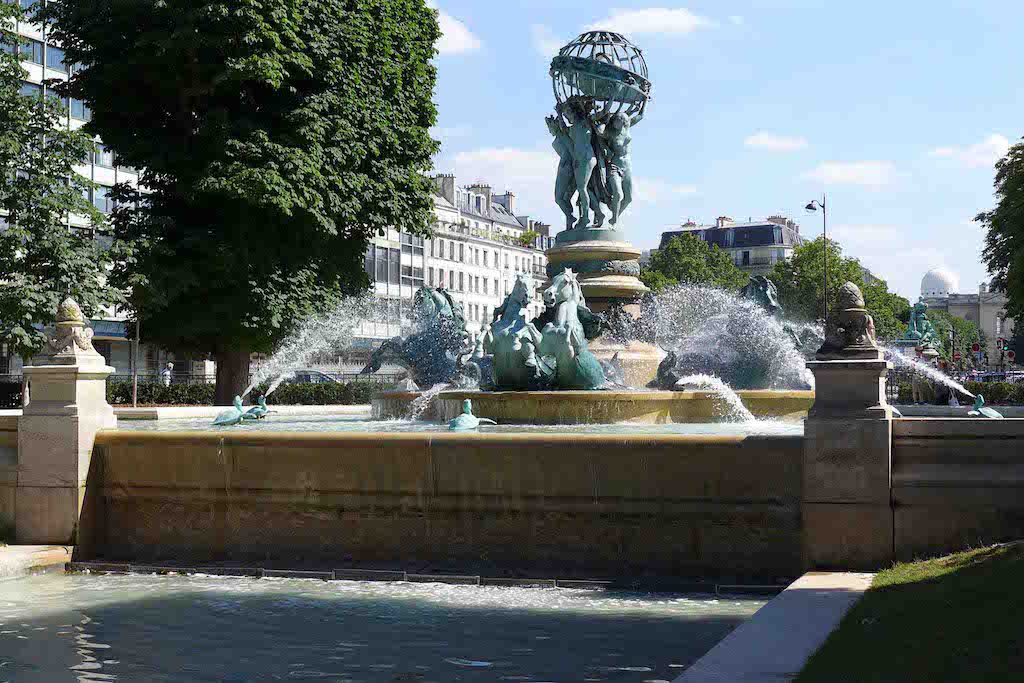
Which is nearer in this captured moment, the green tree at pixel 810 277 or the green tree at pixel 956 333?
the green tree at pixel 810 277

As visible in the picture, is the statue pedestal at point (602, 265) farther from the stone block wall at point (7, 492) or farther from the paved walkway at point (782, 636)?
the paved walkway at point (782, 636)

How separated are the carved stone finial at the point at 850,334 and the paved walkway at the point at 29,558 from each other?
767 cm

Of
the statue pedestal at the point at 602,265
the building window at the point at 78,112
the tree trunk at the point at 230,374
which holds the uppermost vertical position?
the building window at the point at 78,112

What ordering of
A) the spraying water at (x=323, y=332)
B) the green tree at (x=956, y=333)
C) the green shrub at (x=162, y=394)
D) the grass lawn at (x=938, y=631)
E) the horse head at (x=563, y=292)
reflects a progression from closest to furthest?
the grass lawn at (x=938, y=631) < the horse head at (x=563, y=292) < the spraying water at (x=323, y=332) < the green shrub at (x=162, y=394) < the green tree at (x=956, y=333)

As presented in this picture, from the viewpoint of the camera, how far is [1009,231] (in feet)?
145

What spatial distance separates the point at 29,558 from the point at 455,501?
13.9 feet

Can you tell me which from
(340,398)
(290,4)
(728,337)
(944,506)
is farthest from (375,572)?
(340,398)

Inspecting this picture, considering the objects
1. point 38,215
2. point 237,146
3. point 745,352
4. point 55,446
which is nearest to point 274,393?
point 237,146

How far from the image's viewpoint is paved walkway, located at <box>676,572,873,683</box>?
6.62 m

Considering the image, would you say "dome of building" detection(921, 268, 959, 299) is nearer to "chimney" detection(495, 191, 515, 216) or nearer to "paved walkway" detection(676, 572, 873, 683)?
"chimney" detection(495, 191, 515, 216)

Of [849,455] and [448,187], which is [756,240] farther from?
[849,455]

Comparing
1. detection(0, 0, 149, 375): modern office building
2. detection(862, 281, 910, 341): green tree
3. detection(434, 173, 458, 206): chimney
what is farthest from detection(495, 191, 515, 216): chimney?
detection(0, 0, 149, 375): modern office building

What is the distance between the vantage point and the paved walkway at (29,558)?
12.0 m

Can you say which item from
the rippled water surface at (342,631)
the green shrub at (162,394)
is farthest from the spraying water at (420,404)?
the green shrub at (162,394)
